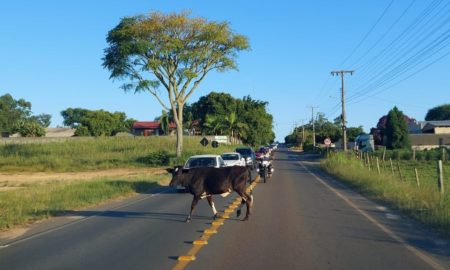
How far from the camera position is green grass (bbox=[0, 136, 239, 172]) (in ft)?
171

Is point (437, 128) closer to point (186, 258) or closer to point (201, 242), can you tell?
point (201, 242)

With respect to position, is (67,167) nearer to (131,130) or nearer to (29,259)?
(29,259)

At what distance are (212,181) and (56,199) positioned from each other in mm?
8489

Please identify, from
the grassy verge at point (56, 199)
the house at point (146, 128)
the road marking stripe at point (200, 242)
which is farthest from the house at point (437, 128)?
the road marking stripe at point (200, 242)

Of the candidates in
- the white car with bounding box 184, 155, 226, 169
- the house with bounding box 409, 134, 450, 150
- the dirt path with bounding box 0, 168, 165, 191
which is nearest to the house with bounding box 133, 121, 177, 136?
the house with bounding box 409, 134, 450, 150

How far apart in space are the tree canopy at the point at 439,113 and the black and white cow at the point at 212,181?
126 m

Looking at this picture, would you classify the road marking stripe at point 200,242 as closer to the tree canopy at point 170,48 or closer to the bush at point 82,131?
the tree canopy at point 170,48

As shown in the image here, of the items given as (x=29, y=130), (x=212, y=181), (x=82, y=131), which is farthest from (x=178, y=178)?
(x=82, y=131)

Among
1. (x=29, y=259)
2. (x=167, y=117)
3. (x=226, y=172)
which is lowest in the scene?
(x=29, y=259)

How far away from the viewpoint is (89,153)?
61.2 m

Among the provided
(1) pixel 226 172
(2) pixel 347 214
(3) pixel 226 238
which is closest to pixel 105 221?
(1) pixel 226 172

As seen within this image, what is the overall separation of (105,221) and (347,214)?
659 cm

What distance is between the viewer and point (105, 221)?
14945 millimetres

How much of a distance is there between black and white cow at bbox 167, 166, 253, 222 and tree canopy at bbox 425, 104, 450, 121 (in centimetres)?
12609
